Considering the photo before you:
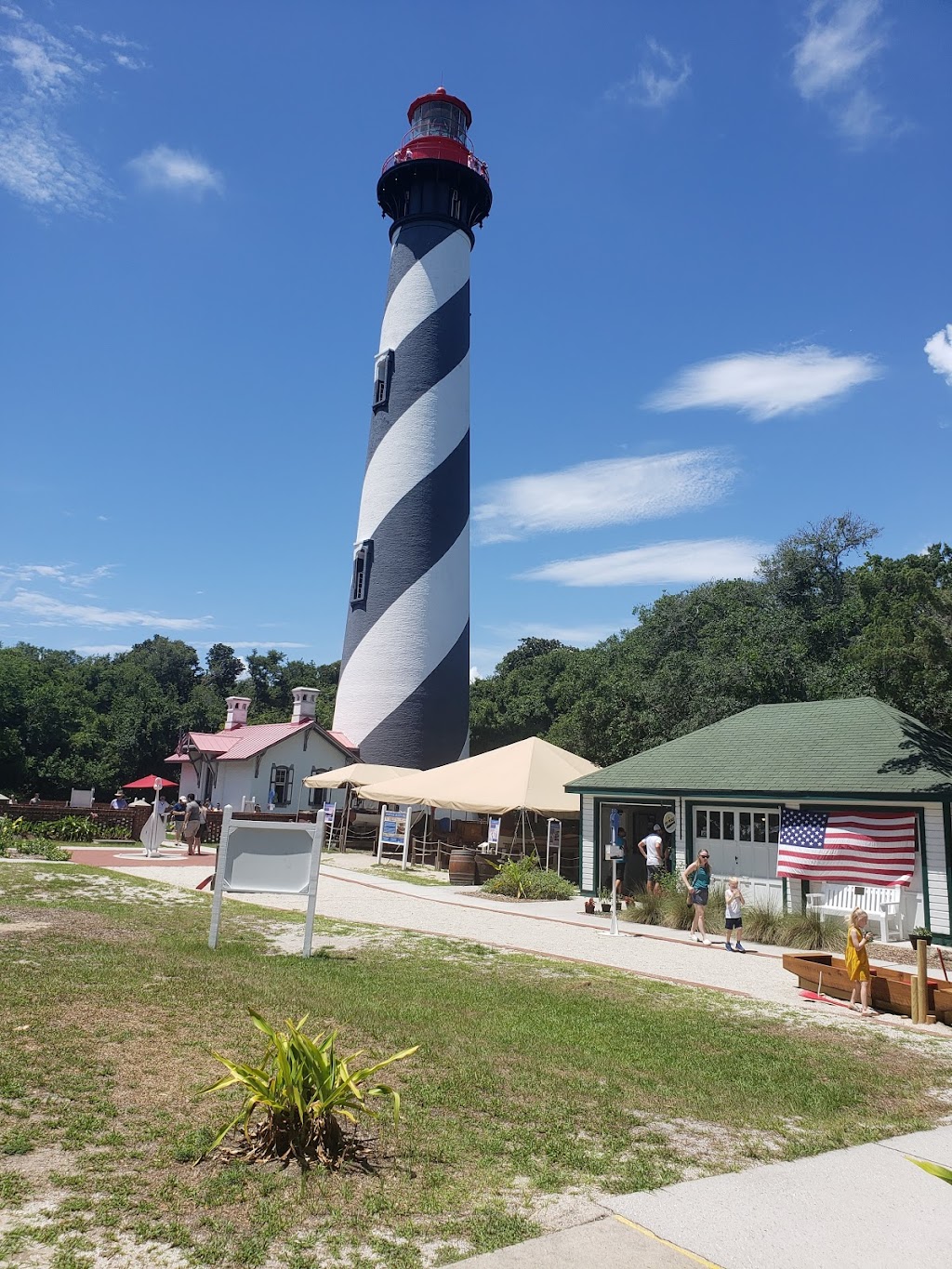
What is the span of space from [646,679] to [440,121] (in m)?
23.6

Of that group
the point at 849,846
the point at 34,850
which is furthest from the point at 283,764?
the point at 849,846

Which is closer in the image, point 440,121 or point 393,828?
point 393,828

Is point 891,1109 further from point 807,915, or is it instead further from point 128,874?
point 128,874

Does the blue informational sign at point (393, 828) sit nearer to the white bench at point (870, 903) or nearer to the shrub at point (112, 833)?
the shrub at point (112, 833)

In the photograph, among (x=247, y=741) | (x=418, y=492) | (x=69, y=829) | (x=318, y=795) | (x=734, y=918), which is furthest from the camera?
(x=247, y=741)

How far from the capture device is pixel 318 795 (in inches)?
1307

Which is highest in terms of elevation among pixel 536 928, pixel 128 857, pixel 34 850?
pixel 34 850

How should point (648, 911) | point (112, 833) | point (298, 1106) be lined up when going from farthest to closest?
point (112, 833)
point (648, 911)
point (298, 1106)

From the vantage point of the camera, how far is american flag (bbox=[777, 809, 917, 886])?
1519 centimetres

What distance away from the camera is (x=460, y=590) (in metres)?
31.8

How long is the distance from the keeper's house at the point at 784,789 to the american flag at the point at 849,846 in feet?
0.44

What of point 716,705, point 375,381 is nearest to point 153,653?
point 375,381

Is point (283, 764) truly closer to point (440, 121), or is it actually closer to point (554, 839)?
point (554, 839)

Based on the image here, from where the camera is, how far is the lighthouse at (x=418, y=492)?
A: 3059 cm
